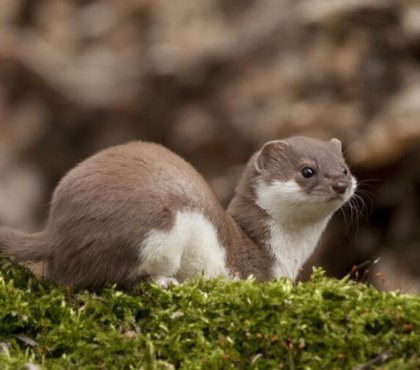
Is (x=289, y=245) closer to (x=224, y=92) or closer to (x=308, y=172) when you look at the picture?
(x=308, y=172)

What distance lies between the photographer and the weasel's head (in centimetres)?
739

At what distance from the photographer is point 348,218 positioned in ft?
42.5

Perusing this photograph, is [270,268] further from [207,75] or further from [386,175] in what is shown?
[207,75]

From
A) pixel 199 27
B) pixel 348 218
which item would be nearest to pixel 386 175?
pixel 348 218

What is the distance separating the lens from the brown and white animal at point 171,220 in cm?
608

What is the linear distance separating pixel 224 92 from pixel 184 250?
8.86 m

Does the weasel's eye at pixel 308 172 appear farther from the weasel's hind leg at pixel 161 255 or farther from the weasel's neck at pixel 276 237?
the weasel's hind leg at pixel 161 255

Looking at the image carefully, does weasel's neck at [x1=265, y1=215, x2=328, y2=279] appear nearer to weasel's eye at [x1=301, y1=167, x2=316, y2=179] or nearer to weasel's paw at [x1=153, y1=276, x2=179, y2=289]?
weasel's eye at [x1=301, y1=167, x2=316, y2=179]

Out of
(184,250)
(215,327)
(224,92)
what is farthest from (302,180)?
(224,92)

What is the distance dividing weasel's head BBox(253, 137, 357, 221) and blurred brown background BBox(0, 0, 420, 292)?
3120 mm

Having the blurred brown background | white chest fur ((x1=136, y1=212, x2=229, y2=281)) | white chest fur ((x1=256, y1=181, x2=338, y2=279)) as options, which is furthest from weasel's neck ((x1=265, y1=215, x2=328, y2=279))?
the blurred brown background

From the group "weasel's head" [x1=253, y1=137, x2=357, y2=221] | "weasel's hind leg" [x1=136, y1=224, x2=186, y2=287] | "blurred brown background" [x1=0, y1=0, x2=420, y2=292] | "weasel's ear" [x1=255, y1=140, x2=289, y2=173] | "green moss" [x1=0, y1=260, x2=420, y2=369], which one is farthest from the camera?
"blurred brown background" [x1=0, y1=0, x2=420, y2=292]

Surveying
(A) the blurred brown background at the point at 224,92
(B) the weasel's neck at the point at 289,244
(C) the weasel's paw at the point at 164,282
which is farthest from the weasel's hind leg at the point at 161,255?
(A) the blurred brown background at the point at 224,92

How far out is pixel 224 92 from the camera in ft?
50.0
